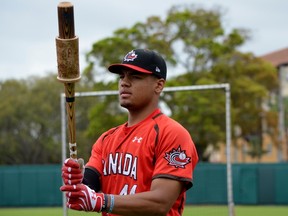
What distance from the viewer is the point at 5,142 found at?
Result: 4919 cm

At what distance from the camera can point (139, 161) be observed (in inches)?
181

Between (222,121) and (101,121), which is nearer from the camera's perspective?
(101,121)

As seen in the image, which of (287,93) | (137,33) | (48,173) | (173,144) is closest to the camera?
(173,144)

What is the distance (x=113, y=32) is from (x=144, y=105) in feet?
104

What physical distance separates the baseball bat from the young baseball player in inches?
18.1

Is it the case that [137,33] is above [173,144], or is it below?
above

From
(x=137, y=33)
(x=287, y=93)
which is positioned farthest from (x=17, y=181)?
(x=287, y=93)

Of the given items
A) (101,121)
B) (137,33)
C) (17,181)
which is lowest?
(17,181)

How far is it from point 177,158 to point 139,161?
0.92ft

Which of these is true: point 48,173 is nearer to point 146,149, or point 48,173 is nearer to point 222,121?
point 222,121

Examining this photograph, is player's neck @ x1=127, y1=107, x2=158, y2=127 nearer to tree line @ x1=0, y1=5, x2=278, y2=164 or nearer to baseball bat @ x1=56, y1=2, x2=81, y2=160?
baseball bat @ x1=56, y1=2, x2=81, y2=160

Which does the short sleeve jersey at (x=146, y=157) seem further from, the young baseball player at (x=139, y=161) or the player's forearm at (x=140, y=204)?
the player's forearm at (x=140, y=204)

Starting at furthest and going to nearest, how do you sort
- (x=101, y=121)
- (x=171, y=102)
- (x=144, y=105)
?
(x=171, y=102), (x=101, y=121), (x=144, y=105)

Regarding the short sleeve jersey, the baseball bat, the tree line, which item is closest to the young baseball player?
the short sleeve jersey
